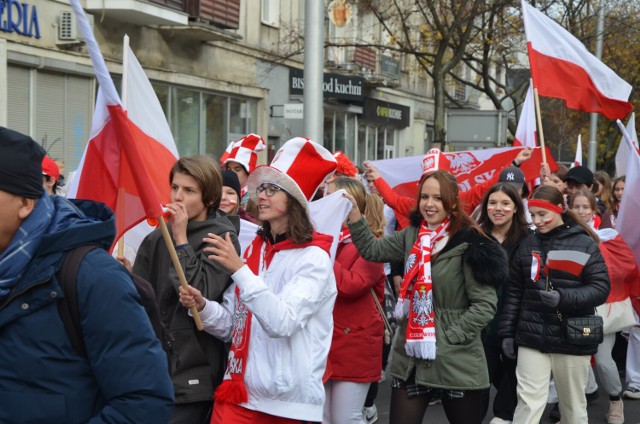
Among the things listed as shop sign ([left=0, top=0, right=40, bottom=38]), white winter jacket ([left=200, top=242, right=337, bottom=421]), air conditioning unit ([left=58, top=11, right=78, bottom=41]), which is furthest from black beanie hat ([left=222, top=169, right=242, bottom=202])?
air conditioning unit ([left=58, top=11, right=78, bottom=41])

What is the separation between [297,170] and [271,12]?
2084 cm

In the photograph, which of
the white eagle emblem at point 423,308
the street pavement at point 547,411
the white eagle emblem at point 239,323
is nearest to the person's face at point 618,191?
the street pavement at point 547,411

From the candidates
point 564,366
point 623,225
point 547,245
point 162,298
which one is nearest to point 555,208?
point 547,245

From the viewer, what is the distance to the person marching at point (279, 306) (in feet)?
12.9

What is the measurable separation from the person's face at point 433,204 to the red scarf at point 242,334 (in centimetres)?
124

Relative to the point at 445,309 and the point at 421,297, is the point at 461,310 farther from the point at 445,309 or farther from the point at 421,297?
the point at 421,297

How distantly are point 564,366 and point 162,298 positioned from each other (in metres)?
2.95

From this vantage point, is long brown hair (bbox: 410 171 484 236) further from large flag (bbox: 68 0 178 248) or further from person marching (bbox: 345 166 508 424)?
large flag (bbox: 68 0 178 248)

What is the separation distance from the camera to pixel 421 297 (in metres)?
5.32

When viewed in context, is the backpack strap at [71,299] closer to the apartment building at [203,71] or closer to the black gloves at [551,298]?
the black gloves at [551,298]

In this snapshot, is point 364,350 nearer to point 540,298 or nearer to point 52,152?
point 540,298

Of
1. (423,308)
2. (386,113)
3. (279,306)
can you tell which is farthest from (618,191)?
(386,113)

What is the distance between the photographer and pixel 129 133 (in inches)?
160

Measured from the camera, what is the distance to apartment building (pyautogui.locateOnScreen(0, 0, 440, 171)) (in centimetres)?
1568
